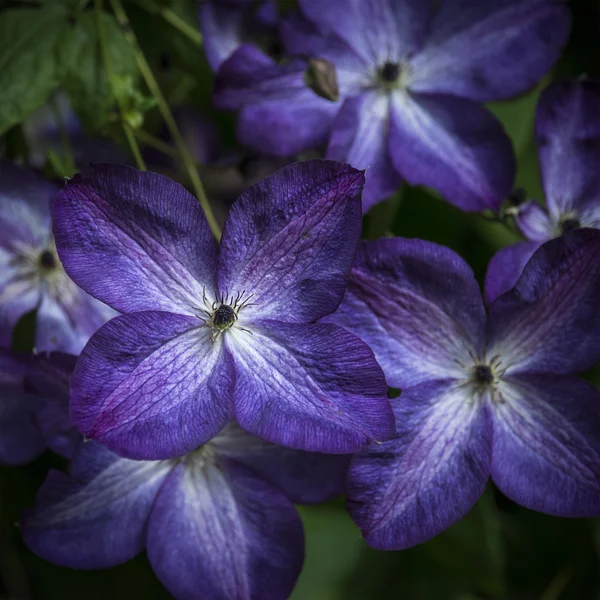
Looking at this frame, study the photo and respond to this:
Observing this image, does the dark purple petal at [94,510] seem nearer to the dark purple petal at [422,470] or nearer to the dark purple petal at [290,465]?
the dark purple petal at [290,465]

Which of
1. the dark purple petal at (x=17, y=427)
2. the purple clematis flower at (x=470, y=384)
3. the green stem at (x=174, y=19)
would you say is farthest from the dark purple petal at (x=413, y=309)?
the green stem at (x=174, y=19)

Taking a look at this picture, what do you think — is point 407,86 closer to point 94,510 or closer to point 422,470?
point 422,470

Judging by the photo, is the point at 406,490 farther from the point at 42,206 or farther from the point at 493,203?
the point at 42,206

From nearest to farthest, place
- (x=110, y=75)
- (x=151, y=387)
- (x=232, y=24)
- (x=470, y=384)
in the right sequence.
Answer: (x=151, y=387) → (x=470, y=384) → (x=110, y=75) → (x=232, y=24)

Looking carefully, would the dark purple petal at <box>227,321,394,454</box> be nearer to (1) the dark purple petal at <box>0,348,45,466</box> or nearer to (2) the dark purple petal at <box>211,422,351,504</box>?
(2) the dark purple petal at <box>211,422,351,504</box>

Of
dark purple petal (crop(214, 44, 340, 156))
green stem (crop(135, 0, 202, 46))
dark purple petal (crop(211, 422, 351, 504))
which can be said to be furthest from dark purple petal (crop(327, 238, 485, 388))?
green stem (crop(135, 0, 202, 46))

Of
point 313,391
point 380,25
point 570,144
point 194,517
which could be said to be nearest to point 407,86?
point 380,25
